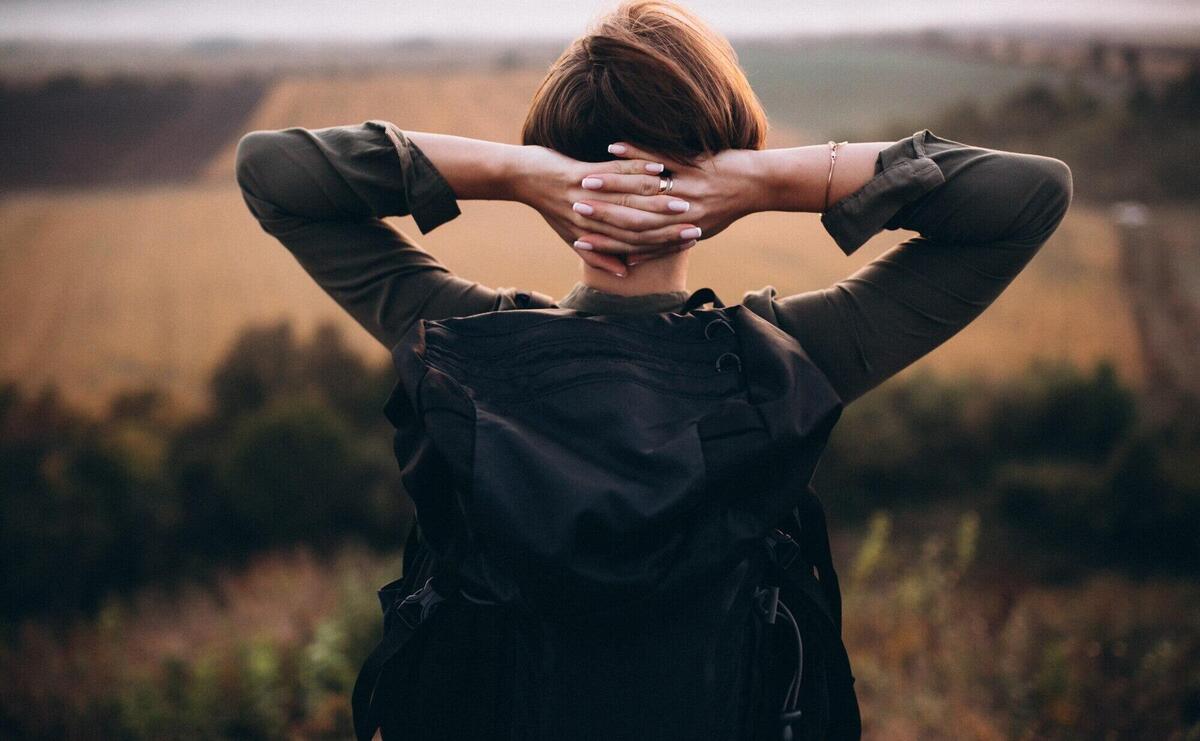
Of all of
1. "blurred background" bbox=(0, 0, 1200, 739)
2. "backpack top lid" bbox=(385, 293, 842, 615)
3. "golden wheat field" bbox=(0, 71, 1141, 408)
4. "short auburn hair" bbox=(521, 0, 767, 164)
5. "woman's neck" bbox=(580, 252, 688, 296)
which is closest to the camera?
"backpack top lid" bbox=(385, 293, 842, 615)

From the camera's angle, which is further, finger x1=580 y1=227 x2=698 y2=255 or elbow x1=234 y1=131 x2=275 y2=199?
elbow x1=234 y1=131 x2=275 y2=199

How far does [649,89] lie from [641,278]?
25cm

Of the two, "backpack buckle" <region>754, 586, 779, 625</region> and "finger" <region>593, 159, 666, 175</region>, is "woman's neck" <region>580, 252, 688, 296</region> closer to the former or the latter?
"finger" <region>593, 159, 666, 175</region>

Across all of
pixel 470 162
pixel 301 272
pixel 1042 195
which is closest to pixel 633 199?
pixel 470 162

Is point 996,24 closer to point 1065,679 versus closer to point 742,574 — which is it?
point 1065,679

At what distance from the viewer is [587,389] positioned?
3.08ft

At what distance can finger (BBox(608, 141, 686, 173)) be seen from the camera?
102cm

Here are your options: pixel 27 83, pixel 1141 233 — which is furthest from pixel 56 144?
pixel 1141 233

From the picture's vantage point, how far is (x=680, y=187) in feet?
3.43

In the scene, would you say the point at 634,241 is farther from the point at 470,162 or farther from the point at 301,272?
the point at 301,272

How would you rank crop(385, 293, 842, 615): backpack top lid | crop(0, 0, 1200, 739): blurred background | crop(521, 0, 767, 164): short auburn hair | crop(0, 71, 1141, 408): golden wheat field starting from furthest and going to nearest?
1. crop(0, 71, 1141, 408): golden wheat field
2. crop(0, 0, 1200, 739): blurred background
3. crop(521, 0, 767, 164): short auburn hair
4. crop(385, 293, 842, 615): backpack top lid

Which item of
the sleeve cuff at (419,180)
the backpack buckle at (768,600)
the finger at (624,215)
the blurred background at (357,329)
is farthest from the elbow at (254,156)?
the blurred background at (357,329)

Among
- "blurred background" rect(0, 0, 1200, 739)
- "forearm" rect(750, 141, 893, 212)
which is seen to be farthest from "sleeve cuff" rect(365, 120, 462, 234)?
"blurred background" rect(0, 0, 1200, 739)

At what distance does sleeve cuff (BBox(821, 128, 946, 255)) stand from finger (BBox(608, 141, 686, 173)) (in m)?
0.22
